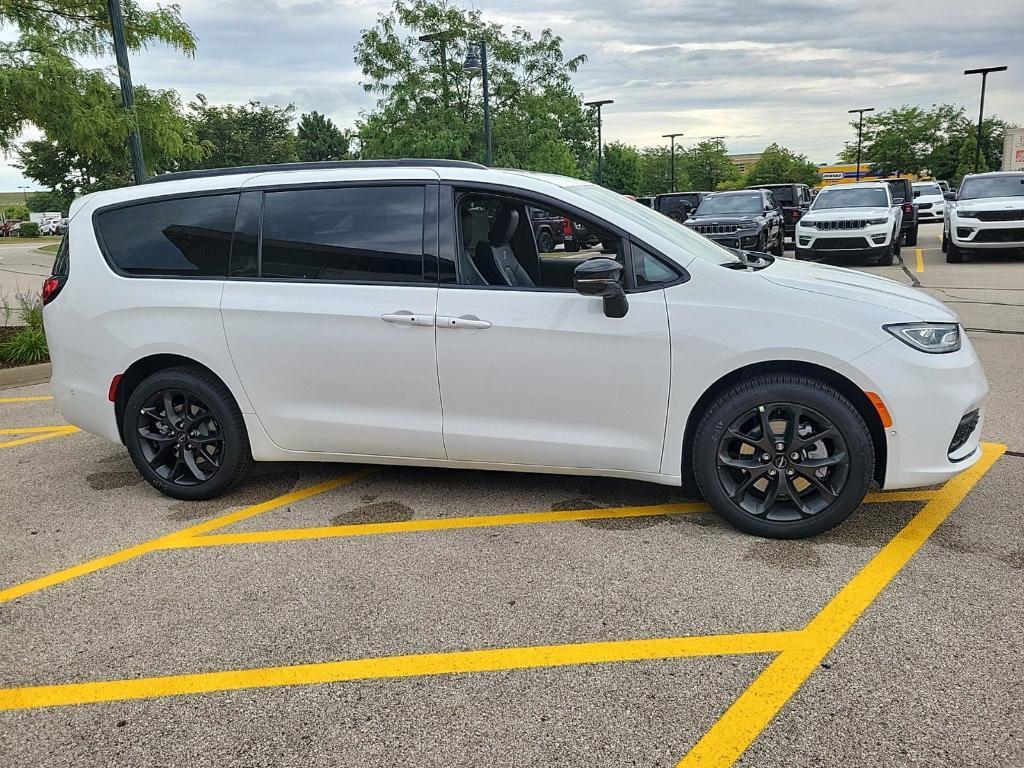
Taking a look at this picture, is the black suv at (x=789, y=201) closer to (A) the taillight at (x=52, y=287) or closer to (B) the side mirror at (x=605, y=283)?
(B) the side mirror at (x=605, y=283)

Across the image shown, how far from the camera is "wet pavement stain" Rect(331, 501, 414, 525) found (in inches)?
168

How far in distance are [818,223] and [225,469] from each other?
48.7 ft

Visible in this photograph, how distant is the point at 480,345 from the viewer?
3.91m

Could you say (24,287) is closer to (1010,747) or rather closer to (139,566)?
(139,566)

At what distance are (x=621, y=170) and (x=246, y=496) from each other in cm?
7840

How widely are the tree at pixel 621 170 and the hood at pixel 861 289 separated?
215 feet

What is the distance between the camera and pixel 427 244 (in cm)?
405

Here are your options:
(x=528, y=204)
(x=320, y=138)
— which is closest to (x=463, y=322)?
(x=528, y=204)

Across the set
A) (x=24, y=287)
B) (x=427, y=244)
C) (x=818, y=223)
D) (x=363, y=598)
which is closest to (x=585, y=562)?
(x=363, y=598)

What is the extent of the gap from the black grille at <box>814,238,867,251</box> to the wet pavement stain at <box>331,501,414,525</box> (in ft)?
46.7

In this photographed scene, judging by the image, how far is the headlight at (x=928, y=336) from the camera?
11.7 ft

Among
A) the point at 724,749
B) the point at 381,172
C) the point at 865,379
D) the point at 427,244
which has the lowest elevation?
the point at 724,749

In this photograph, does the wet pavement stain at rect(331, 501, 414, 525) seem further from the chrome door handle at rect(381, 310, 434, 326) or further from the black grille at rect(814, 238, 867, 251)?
the black grille at rect(814, 238, 867, 251)

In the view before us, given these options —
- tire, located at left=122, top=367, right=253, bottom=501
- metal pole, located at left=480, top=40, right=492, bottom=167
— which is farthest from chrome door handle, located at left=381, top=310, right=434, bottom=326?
metal pole, located at left=480, top=40, right=492, bottom=167
